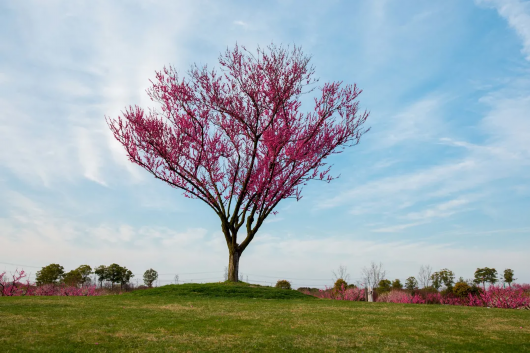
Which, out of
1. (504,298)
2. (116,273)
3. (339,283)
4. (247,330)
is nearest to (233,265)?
(339,283)

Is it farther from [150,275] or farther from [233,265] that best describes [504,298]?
[150,275]

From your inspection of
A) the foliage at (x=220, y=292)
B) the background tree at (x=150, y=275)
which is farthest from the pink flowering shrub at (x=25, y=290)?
the background tree at (x=150, y=275)

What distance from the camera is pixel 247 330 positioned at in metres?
7.43

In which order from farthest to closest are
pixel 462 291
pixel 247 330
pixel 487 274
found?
pixel 487 274 → pixel 462 291 → pixel 247 330

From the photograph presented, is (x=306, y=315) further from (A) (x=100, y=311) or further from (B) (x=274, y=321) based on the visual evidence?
(A) (x=100, y=311)

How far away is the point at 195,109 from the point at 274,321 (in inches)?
526

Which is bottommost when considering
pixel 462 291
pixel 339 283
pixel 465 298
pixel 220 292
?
pixel 465 298

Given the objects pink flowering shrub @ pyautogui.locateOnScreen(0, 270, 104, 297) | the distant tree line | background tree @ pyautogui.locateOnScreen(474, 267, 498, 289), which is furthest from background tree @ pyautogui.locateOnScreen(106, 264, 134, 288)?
background tree @ pyautogui.locateOnScreen(474, 267, 498, 289)

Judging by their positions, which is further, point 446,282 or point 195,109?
point 446,282

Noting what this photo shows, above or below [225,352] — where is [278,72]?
above

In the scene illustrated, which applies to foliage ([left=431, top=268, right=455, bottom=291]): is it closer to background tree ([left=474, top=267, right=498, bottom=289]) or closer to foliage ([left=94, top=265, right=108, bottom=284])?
background tree ([left=474, top=267, right=498, bottom=289])

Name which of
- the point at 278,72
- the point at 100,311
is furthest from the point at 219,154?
the point at 100,311

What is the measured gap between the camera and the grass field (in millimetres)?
6250

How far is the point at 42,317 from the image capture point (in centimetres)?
830
